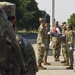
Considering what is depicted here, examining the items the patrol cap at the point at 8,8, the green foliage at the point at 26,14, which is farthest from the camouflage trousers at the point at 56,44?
the green foliage at the point at 26,14

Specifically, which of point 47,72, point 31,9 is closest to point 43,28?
point 47,72

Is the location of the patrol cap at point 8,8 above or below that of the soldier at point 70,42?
above

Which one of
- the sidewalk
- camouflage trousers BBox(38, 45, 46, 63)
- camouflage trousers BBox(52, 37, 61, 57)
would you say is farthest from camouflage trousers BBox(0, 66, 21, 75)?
camouflage trousers BBox(52, 37, 61, 57)

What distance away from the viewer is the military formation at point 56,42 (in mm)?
10062

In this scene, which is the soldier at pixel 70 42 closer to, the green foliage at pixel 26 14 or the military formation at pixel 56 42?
the military formation at pixel 56 42

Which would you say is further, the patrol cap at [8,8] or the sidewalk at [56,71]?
the sidewalk at [56,71]

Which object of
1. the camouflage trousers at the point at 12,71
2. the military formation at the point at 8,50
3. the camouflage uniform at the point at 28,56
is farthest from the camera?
the camouflage uniform at the point at 28,56

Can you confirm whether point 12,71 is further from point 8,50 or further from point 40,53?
point 40,53

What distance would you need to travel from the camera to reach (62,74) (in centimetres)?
926

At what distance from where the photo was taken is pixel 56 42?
1139cm

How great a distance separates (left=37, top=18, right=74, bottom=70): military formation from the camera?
10062mm

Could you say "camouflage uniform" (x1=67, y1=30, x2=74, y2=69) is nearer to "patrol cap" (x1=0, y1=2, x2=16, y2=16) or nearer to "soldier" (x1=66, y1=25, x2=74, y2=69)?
"soldier" (x1=66, y1=25, x2=74, y2=69)

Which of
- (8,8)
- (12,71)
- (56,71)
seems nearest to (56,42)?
(56,71)

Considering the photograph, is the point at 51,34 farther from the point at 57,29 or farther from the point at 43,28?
the point at 43,28
